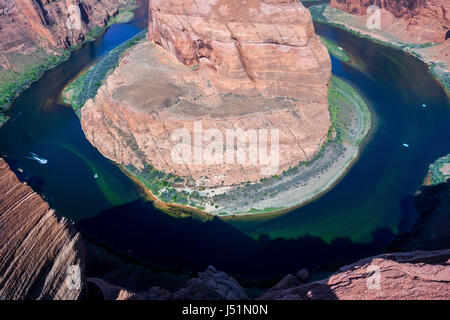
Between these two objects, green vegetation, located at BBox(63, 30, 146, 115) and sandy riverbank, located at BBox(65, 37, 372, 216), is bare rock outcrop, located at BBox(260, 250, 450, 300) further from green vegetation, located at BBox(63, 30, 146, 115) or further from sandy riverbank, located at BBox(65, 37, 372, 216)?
green vegetation, located at BBox(63, 30, 146, 115)

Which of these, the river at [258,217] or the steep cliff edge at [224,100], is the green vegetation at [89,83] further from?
the steep cliff edge at [224,100]

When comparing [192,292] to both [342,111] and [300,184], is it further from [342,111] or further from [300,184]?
[342,111]

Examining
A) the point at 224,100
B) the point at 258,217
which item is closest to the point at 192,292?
the point at 258,217

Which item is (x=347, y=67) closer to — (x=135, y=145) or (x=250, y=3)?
(x=250, y=3)

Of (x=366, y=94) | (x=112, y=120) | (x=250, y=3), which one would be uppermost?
(x=250, y=3)

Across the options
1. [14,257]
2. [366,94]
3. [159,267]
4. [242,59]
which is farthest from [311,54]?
[14,257]

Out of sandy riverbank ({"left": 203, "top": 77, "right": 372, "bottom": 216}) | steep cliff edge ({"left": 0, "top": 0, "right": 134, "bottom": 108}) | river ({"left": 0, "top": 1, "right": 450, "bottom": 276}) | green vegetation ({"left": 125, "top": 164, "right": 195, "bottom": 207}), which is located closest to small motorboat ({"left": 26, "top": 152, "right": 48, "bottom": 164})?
river ({"left": 0, "top": 1, "right": 450, "bottom": 276})
